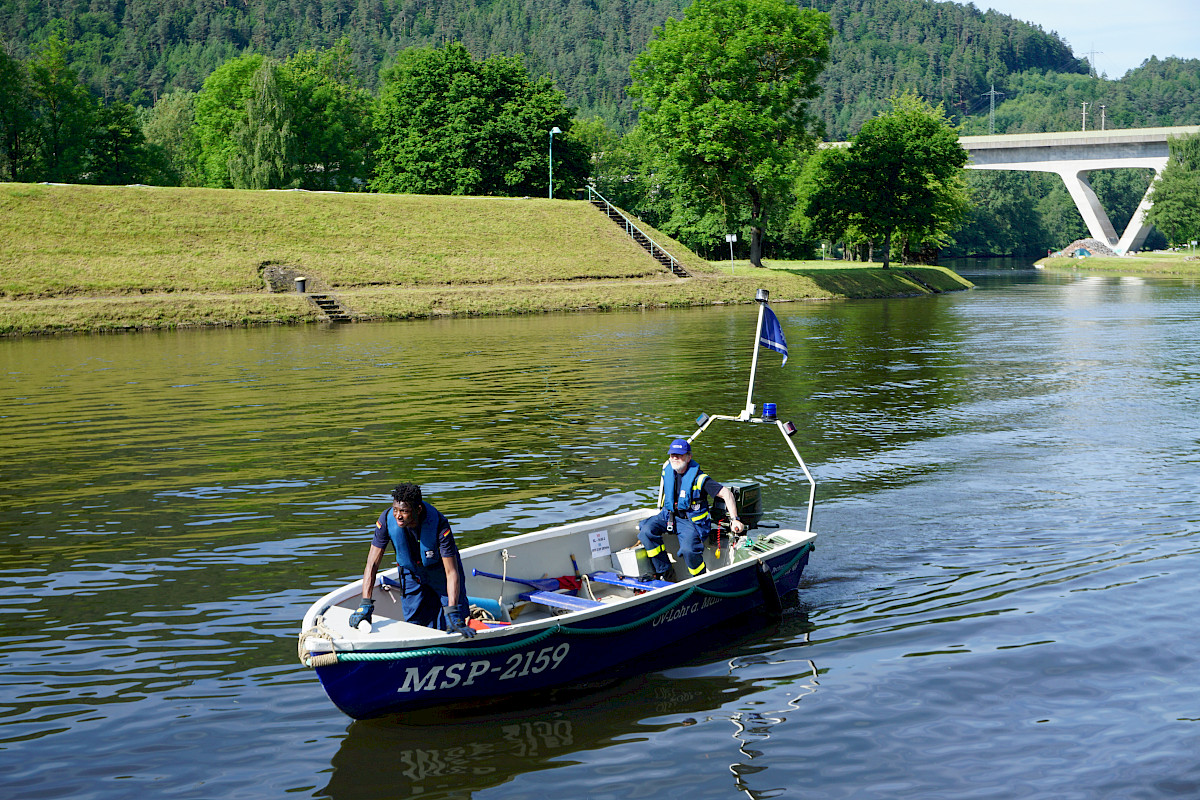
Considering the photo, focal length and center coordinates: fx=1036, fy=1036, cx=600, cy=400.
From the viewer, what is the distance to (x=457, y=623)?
935 centimetres

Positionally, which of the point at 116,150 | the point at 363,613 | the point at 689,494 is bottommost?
the point at 363,613

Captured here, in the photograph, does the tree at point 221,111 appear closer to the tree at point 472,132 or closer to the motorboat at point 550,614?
the tree at point 472,132

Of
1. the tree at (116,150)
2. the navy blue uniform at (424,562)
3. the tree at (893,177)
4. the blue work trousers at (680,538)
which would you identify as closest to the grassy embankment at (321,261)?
the tree at (893,177)

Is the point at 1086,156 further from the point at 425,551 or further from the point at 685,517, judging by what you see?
the point at 425,551

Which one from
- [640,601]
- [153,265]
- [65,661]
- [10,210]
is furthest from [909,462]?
[10,210]

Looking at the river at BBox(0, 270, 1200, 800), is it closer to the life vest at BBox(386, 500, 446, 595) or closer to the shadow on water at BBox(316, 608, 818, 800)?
the shadow on water at BBox(316, 608, 818, 800)

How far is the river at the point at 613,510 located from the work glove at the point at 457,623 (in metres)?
0.91

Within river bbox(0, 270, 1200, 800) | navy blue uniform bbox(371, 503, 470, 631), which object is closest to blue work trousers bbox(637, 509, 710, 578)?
river bbox(0, 270, 1200, 800)

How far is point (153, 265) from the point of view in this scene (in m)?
51.3

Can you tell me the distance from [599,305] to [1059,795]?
165 feet

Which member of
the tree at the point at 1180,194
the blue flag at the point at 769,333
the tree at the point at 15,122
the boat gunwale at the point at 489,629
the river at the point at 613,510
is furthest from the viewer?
the tree at the point at 1180,194

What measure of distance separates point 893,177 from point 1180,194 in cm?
4523

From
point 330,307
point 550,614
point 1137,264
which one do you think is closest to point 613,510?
point 550,614

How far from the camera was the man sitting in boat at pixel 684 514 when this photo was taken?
1248 cm
